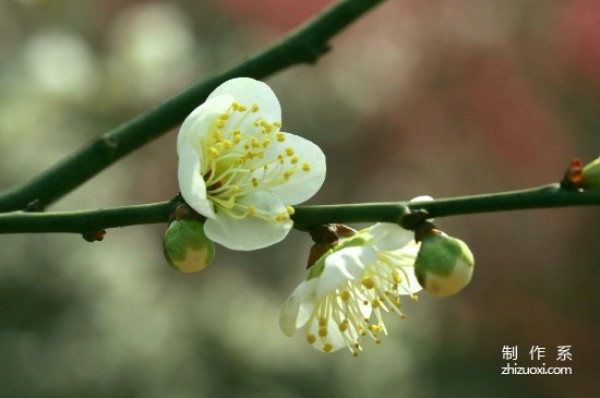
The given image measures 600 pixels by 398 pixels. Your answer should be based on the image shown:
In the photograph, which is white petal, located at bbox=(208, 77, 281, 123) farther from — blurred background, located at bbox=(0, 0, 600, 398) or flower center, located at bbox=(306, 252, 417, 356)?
blurred background, located at bbox=(0, 0, 600, 398)

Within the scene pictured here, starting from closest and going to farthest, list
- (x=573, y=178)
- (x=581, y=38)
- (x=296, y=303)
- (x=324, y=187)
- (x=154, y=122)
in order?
(x=573, y=178) → (x=296, y=303) → (x=154, y=122) → (x=324, y=187) → (x=581, y=38)

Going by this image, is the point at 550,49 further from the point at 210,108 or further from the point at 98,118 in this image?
the point at 210,108

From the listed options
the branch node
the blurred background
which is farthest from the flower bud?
the blurred background

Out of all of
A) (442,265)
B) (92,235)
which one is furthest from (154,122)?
(442,265)

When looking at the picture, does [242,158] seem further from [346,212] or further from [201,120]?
[346,212]

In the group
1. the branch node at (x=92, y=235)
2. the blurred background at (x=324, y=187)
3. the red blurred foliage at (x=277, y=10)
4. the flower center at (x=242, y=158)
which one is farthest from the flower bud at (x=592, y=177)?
the red blurred foliage at (x=277, y=10)

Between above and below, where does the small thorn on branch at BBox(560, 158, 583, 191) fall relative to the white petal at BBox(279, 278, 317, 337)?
above
